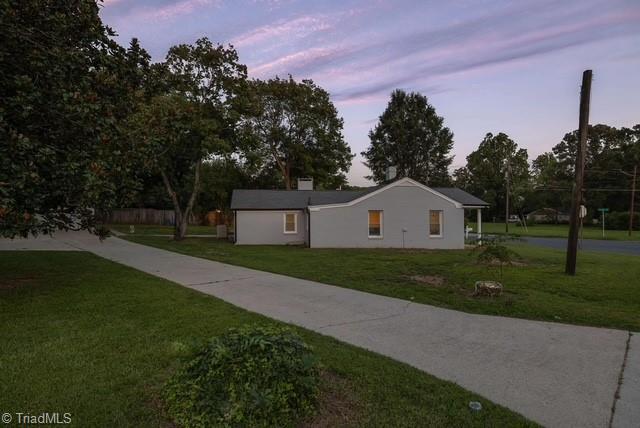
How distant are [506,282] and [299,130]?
1274 inches

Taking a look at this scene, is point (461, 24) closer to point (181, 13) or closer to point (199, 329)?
point (181, 13)

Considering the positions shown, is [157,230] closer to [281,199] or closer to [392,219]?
[281,199]

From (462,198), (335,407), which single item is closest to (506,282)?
(335,407)

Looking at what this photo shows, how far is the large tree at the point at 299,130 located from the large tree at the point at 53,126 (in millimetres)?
31513

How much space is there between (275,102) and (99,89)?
3306 cm

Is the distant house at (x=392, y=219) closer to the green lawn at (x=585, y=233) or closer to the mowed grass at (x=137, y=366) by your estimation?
the green lawn at (x=585, y=233)

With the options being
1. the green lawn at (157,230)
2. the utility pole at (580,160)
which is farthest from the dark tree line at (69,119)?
the green lawn at (157,230)

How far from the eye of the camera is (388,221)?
64.0ft

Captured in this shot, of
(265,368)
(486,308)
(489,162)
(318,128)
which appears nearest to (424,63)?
(486,308)

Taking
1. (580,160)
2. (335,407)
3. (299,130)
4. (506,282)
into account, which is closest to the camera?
(335,407)

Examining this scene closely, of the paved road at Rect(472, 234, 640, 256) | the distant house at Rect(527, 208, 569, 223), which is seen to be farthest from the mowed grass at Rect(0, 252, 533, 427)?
the distant house at Rect(527, 208, 569, 223)

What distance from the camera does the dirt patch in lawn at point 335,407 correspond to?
2898mm

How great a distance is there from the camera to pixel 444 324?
18.8 feet

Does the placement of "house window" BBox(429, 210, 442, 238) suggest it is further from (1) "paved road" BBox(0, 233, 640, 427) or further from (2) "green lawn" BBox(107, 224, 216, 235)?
(2) "green lawn" BBox(107, 224, 216, 235)
